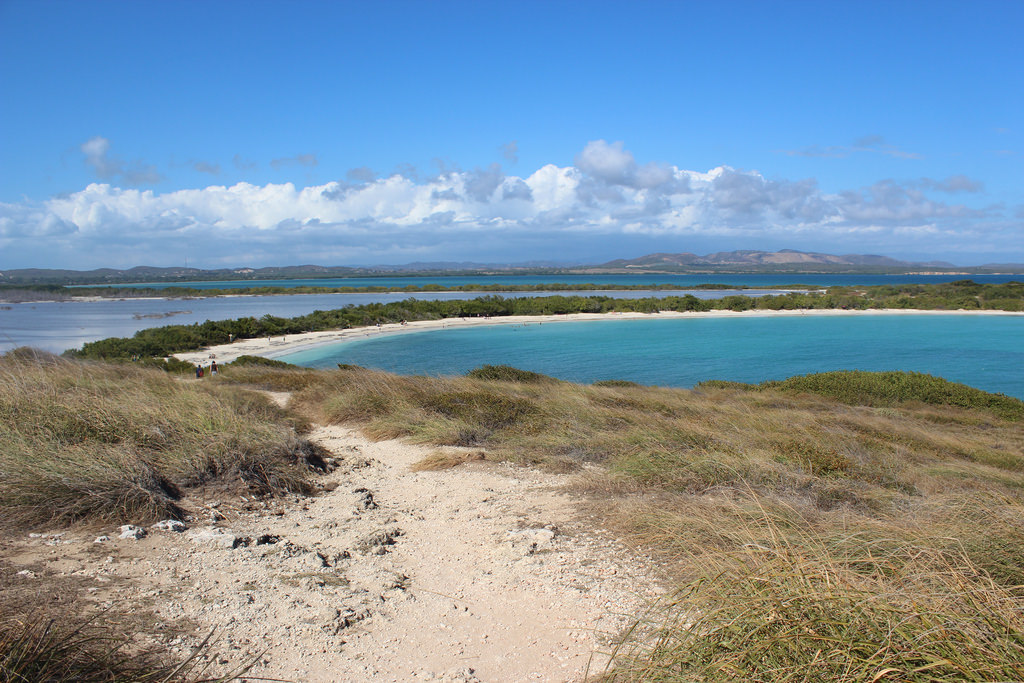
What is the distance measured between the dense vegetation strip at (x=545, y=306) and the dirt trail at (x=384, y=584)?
2755 cm

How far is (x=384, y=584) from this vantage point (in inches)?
150

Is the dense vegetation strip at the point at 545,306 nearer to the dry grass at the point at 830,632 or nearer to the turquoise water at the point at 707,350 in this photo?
the turquoise water at the point at 707,350

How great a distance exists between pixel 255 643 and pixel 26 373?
6996 mm

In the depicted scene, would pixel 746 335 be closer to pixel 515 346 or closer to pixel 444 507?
pixel 515 346

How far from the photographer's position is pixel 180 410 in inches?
262

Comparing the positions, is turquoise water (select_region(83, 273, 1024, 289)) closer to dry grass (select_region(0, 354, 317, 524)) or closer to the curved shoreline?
the curved shoreline

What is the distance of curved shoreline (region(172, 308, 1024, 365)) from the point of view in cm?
2778

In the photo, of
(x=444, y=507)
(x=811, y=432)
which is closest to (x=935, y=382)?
(x=811, y=432)

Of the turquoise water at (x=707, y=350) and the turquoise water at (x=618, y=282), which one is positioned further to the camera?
the turquoise water at (x=618, y=282)

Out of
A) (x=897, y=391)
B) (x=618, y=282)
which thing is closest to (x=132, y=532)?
(x=897, y=391)

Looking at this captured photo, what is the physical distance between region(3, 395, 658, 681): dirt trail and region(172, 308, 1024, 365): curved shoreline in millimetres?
19130

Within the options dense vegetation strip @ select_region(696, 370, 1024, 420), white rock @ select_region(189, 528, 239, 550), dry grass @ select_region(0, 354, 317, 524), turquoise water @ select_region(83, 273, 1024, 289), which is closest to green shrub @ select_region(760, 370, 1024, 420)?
dense vegetation strip @ select_region(696, 370, 1024, 420)

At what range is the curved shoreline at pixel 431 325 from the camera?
2778 centimetres

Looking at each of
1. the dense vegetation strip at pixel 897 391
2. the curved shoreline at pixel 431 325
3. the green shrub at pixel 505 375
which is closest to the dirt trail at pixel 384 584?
the green shrub at pixel 505 375
